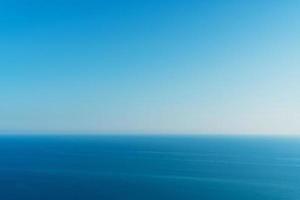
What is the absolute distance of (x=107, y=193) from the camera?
176 ft

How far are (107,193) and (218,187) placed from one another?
18.5 meters

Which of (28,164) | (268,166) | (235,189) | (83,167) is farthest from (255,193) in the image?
(28,164)

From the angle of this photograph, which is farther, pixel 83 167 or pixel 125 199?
pixel 83 167

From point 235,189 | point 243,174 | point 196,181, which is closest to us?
point 235,189

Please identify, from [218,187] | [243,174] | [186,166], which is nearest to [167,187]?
[218,187]

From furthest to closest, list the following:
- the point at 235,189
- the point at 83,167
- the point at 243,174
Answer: the point at 83,167
the point at 243,174
the point at 235,189

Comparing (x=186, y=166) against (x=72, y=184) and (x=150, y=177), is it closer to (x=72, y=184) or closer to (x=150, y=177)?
(x=150, y=177)

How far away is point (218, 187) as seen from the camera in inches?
2356

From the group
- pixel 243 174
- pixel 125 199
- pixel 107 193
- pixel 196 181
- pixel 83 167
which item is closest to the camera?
pixel 125 199

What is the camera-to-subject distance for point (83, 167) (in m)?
85.2

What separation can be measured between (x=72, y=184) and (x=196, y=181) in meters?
21.7

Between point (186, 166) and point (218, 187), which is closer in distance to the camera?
point (218, 187)

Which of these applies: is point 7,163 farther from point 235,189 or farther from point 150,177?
point 235,189

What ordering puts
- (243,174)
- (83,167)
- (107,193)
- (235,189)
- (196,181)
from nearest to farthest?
(107,193) < (235,189) < (196,181) < (243,174) < (83,167)
